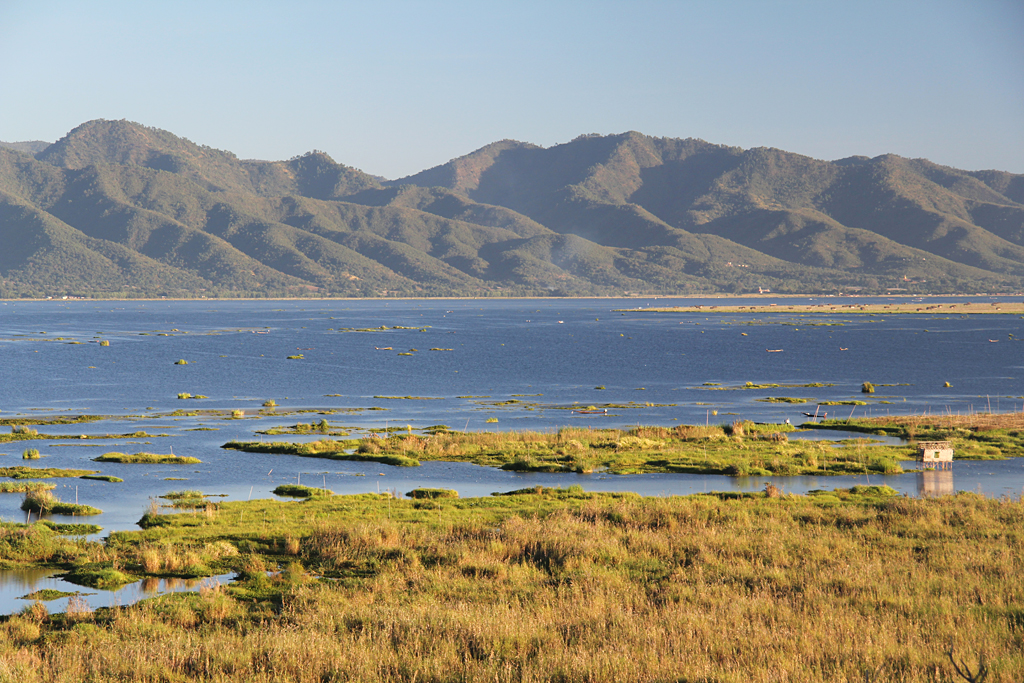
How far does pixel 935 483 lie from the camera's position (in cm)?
3844

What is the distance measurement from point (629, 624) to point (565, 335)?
525 ft

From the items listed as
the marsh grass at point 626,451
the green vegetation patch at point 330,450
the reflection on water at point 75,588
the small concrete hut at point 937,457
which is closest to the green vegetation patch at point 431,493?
the marsh grass at point 626,451

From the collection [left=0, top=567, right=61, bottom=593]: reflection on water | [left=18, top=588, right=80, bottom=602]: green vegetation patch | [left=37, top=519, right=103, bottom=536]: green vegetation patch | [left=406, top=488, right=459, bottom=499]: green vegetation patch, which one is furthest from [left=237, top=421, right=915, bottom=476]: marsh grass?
[left=18, top=588, right=80, bottom=602]: green vegetation patch

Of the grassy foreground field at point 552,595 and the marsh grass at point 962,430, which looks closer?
the grassy foreground field at point 552,595

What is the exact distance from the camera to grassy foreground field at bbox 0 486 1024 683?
14062mm

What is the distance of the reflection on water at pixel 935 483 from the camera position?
35.5m

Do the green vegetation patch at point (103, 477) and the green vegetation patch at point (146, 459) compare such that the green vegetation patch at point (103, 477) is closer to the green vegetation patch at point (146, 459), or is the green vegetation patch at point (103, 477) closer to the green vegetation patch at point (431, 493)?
the green vegetation patch at point (146, 459)

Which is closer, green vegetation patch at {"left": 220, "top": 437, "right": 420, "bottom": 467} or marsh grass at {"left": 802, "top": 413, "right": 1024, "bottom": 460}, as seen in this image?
green vegetation patch at {"left": 220, "top": 437, "right": 420, "bottom": 467}

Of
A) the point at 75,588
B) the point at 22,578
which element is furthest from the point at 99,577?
the point at 22,578

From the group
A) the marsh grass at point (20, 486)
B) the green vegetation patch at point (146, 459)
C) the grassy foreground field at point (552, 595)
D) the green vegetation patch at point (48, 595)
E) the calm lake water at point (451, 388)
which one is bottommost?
the calm lake water at point (451, 388)

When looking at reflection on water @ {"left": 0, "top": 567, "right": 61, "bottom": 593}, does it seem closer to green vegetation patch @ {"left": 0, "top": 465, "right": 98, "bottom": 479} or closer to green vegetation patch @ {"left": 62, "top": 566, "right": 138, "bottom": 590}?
green vegetation patch @ {"left": 62, "top": 566, "right": 138, "bottom": 590}

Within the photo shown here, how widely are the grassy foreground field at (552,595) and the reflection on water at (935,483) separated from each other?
5451mm

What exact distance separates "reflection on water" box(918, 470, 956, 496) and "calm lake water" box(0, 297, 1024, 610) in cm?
21

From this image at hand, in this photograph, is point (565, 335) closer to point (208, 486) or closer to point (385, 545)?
point (208, 486)
